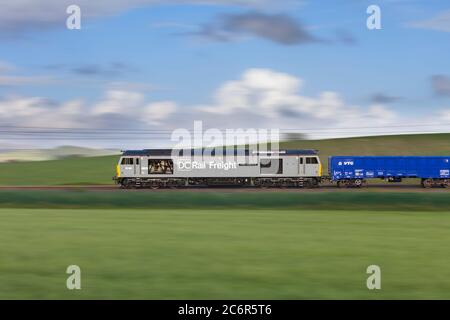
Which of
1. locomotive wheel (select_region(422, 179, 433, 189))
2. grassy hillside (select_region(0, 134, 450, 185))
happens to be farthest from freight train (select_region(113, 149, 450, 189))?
grassy hillside (select_region(0, 134, 450, 185))

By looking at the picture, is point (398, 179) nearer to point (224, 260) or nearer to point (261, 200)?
point (261, 200)

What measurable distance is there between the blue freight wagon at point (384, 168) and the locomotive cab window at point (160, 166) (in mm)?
15322

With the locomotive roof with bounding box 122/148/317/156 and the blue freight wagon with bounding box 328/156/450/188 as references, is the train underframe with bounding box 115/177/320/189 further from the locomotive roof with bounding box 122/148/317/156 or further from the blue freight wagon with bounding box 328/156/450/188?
the blue freight wagon with bounding box 328/156/450/188

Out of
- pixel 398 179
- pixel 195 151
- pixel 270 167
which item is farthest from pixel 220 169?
pixel 398 179

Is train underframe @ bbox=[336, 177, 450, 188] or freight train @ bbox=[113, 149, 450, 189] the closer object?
freight train @ bbox=[113, 149, 450, 189]

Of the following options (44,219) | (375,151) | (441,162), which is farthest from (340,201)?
(375,151)

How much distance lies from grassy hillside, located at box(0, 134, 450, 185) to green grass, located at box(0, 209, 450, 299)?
186ft

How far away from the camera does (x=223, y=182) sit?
54.1 m

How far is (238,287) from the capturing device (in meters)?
9.93

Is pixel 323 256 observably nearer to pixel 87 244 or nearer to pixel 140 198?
pixel 87 244

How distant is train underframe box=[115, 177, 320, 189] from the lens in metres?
53.4

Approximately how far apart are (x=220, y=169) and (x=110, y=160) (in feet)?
157

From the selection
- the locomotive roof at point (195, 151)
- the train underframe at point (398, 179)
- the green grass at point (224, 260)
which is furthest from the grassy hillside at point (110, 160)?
the green grass at point (224, 260)

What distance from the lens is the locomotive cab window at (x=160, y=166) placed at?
177 feet
